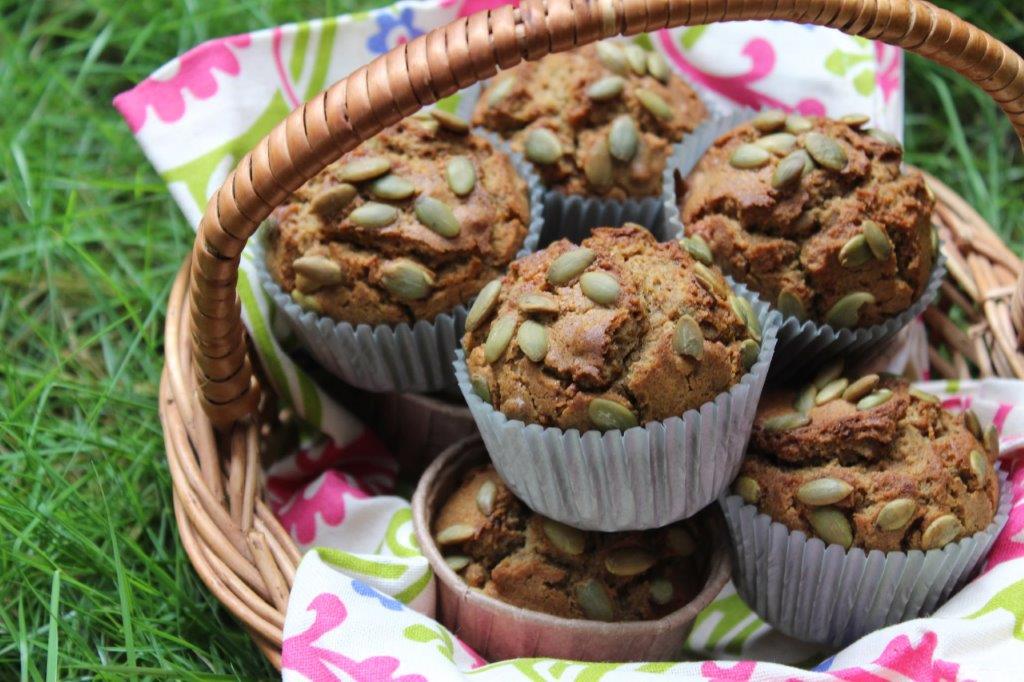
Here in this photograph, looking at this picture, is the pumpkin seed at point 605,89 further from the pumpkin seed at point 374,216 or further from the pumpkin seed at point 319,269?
the pumpkin seed at point 319,269

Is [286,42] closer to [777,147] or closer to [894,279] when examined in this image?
[777,147]

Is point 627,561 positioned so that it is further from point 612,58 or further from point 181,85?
point 181,85

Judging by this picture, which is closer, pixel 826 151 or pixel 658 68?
pixel 826 151

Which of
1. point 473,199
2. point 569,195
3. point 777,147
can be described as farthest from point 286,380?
point 777,147

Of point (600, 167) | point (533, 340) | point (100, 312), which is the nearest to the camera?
point (533, 340)

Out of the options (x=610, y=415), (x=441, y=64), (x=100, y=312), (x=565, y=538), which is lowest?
(x=100, y=312)

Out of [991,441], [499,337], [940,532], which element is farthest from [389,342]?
[991,441]

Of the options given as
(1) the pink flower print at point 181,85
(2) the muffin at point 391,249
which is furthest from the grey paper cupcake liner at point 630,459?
(1) the pink flower print at point 181,85
